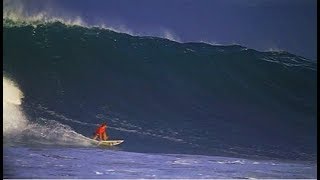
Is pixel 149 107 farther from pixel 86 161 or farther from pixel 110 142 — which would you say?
pixel 86 161

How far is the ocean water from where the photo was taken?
406 centimetres

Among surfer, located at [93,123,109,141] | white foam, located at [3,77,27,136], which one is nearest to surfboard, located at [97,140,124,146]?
surfer, located at [93,123,109,141]

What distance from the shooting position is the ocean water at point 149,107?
406 centimetres

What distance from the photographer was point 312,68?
4.63 meters

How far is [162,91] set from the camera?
4527mm

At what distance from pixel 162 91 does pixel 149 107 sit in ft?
0.73

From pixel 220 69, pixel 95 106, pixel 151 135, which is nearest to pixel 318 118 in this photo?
pixel 220 69

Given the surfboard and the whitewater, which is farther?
the surfboard

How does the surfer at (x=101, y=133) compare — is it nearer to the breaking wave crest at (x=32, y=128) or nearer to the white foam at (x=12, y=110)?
the breaking wave crest at (x=32, y=128)

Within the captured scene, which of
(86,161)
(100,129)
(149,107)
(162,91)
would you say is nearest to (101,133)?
(100,129)

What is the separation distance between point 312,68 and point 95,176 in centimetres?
243

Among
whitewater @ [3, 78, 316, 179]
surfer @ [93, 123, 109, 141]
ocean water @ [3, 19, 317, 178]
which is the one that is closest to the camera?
whitewater @ [3, 78, 316, 179]

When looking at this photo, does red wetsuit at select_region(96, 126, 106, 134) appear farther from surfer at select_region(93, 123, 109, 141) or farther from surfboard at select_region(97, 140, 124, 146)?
surfboard at select_region(97, 140, 124, 146)

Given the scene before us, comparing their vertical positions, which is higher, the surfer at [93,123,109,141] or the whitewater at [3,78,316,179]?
the surfer at [93,123,109,141]
